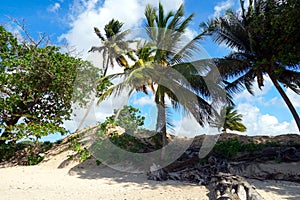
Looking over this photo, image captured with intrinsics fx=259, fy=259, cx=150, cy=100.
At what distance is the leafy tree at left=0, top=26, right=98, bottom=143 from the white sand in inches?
121

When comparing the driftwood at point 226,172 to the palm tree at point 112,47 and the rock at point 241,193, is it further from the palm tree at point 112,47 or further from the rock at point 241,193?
the palm tree at point 112,47

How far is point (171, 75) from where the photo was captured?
9461 millimetres

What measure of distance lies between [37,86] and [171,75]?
20.9 ft

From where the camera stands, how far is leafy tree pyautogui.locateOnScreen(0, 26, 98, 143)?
1120 centimetres

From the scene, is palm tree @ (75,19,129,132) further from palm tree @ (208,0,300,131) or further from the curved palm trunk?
palm tree @ (208,0,300,131)

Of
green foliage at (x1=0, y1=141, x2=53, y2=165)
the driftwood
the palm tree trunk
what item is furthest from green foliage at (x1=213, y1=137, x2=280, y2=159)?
green foliage at (x1=0, y1=141, x2=53, y2=165)

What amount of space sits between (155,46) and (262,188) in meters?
6.03

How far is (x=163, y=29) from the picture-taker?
1027 centimetres

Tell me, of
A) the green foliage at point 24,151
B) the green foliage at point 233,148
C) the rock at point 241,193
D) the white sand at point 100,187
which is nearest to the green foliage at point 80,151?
the white sand at point 100,187

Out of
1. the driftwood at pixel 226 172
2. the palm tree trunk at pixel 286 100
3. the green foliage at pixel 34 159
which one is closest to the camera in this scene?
the driftwood at pixel 226 172

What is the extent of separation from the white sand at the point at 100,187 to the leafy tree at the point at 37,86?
10.1ft

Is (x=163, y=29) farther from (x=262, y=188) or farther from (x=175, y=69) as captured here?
(x=262, y=188)

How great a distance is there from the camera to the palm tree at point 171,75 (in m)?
9.26

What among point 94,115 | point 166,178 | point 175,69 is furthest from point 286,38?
point 94,115
